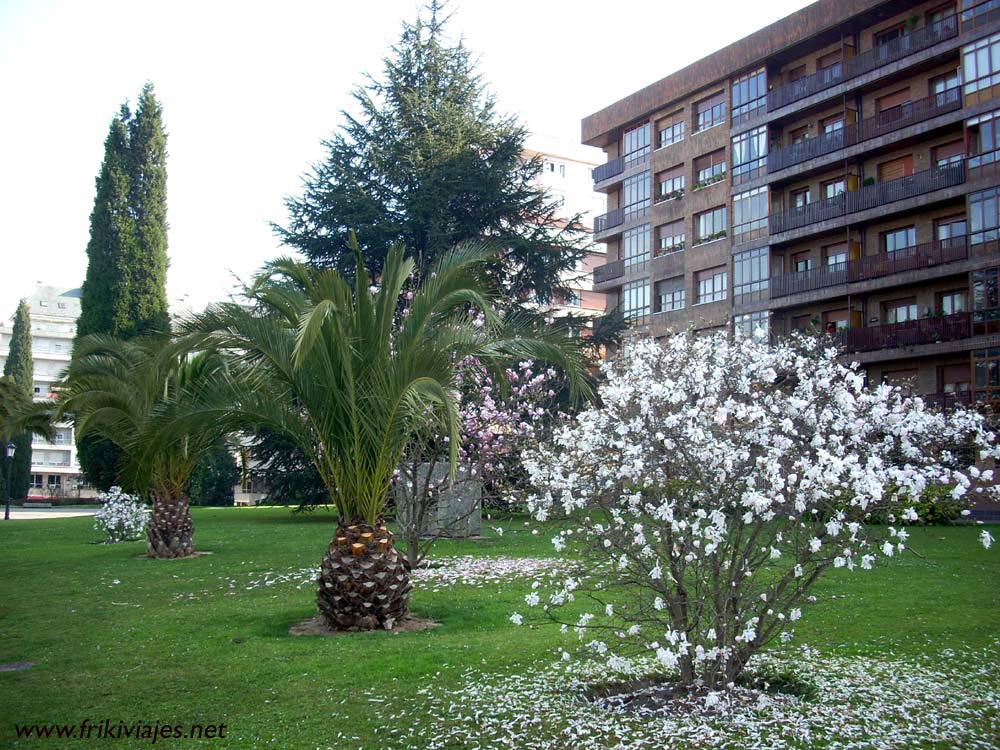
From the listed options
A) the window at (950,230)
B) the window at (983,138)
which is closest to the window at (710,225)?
the window at (950,230)

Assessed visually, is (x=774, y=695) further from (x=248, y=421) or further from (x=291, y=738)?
(x=248, y=421)

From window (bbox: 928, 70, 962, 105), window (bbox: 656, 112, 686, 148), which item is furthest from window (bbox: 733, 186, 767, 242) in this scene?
window (bbox: 928, 70, 962, 105)

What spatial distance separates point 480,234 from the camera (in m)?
30.1

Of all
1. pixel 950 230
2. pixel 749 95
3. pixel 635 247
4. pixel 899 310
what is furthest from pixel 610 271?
pixel 950 230

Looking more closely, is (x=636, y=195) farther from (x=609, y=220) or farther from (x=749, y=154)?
(x=749, y=154)

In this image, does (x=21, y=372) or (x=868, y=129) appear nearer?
(x=868, y=129)

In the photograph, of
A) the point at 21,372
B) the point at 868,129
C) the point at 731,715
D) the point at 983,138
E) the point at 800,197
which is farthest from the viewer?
the point at 21,372

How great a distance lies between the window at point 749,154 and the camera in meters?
37.4

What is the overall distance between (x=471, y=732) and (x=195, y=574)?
10.7 meters

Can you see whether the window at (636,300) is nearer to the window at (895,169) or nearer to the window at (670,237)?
the window at (670,237)

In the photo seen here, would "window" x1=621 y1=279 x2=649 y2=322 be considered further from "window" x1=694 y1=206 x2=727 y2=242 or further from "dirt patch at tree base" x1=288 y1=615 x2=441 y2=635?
"dirt patch at tree base" x1=288 y1=615 x2=441 y2=635

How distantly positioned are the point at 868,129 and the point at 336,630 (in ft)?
99.2

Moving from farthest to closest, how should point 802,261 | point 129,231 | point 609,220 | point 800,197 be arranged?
point 609,220, point 800,197, point 802,261, point 129,231

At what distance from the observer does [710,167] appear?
40219mm
